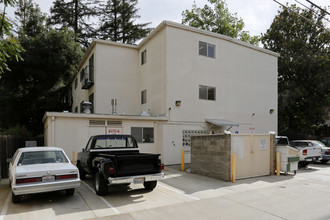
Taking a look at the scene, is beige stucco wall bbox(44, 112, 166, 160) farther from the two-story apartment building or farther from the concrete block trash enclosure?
the concrete block trash enclosure

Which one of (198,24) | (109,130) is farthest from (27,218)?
(198,24)

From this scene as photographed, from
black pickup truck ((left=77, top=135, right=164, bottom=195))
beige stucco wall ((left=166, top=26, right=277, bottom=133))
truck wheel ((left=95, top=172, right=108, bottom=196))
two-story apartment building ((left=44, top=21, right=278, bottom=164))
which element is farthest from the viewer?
beige stucco wall ((left=166, top=26, right=277, bottom=133))

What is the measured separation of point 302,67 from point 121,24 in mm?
21688

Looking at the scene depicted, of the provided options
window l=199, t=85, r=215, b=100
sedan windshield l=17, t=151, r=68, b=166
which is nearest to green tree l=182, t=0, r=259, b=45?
window l=199, t=85, r=215, b=100

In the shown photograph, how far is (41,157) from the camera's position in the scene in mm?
7891

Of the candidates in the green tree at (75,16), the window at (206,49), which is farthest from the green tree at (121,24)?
the window at (206,49)

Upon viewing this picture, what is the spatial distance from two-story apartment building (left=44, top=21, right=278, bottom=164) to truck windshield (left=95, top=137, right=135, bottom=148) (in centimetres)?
484

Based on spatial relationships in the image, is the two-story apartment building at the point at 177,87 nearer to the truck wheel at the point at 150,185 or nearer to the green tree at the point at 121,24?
the truck wheel at the point at 150,185

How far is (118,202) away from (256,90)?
15582mm

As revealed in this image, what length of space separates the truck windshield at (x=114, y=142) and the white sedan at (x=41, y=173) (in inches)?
54.8

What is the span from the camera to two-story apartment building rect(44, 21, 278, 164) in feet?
50.3

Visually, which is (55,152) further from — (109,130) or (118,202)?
(109,130)

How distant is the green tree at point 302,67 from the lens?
23891 millimetres

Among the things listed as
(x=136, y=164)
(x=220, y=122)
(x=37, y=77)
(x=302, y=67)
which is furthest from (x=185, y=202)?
(x=37, y=77)
